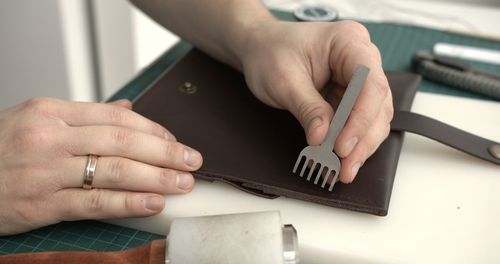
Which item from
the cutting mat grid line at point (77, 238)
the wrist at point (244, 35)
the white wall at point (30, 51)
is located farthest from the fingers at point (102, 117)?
the white wall at point (30, 51)

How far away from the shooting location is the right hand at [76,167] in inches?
22.1

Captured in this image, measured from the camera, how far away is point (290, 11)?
124 cm

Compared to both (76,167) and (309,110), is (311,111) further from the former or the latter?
(76,167)

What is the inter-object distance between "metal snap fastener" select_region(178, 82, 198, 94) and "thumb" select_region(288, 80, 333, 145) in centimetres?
17

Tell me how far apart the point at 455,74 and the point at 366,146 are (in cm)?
39

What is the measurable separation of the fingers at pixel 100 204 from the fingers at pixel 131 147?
0.04 meters

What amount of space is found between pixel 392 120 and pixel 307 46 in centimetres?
15

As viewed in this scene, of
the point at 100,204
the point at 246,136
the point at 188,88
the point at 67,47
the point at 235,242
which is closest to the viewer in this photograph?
the point at 235,242

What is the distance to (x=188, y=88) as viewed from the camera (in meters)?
0.78

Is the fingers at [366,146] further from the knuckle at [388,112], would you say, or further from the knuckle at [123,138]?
the knuckle at [123,138]

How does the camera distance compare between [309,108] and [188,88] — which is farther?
[188,88]

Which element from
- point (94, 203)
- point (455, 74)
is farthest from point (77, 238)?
Result: point (455, 74)

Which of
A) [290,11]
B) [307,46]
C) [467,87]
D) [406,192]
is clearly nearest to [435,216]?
[406,192]

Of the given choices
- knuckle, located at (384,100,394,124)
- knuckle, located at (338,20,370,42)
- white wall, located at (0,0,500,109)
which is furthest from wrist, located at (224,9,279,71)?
white wall, located at (0,0,500,109)
